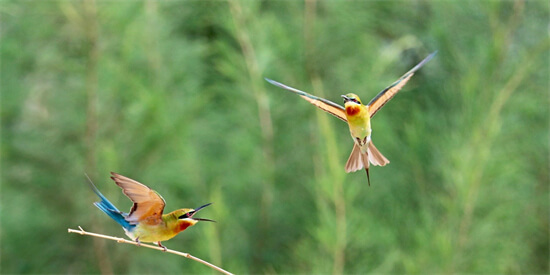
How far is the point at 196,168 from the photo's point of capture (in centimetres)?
90

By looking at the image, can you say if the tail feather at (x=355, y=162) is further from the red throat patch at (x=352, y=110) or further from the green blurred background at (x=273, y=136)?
the green blurred background at (x=273, y=136)

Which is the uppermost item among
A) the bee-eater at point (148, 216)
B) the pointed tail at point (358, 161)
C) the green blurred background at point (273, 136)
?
the green blurred background at point (273, 136)

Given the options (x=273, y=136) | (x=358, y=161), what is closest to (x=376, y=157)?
(x=358, y=161)

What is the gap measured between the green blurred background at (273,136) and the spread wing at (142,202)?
0.48 m

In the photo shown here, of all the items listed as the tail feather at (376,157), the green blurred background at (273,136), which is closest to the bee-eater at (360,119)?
the tail feather at (376,157)

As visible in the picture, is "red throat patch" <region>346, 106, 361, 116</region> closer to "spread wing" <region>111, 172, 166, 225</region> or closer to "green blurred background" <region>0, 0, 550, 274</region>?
"spread wing" <region>111, 172, 166, 225</region>

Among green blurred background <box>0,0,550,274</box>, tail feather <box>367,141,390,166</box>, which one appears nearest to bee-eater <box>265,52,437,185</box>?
tail feather <box>367,141,390,166</box>

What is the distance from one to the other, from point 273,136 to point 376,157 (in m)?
0.72

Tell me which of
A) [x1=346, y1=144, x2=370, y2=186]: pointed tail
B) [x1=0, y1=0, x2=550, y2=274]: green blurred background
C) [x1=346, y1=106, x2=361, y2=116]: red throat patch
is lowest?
[x1=346, y1=144, x2=370, y2=186]: pointed tail

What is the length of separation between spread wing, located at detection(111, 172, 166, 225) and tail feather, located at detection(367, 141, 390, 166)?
0.06 m

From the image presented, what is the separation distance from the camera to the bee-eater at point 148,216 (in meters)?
0.19

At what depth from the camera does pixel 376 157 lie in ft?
0.67

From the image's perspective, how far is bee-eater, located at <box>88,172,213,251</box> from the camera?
189 mm

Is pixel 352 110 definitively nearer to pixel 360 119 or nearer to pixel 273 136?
pixel 360 119
